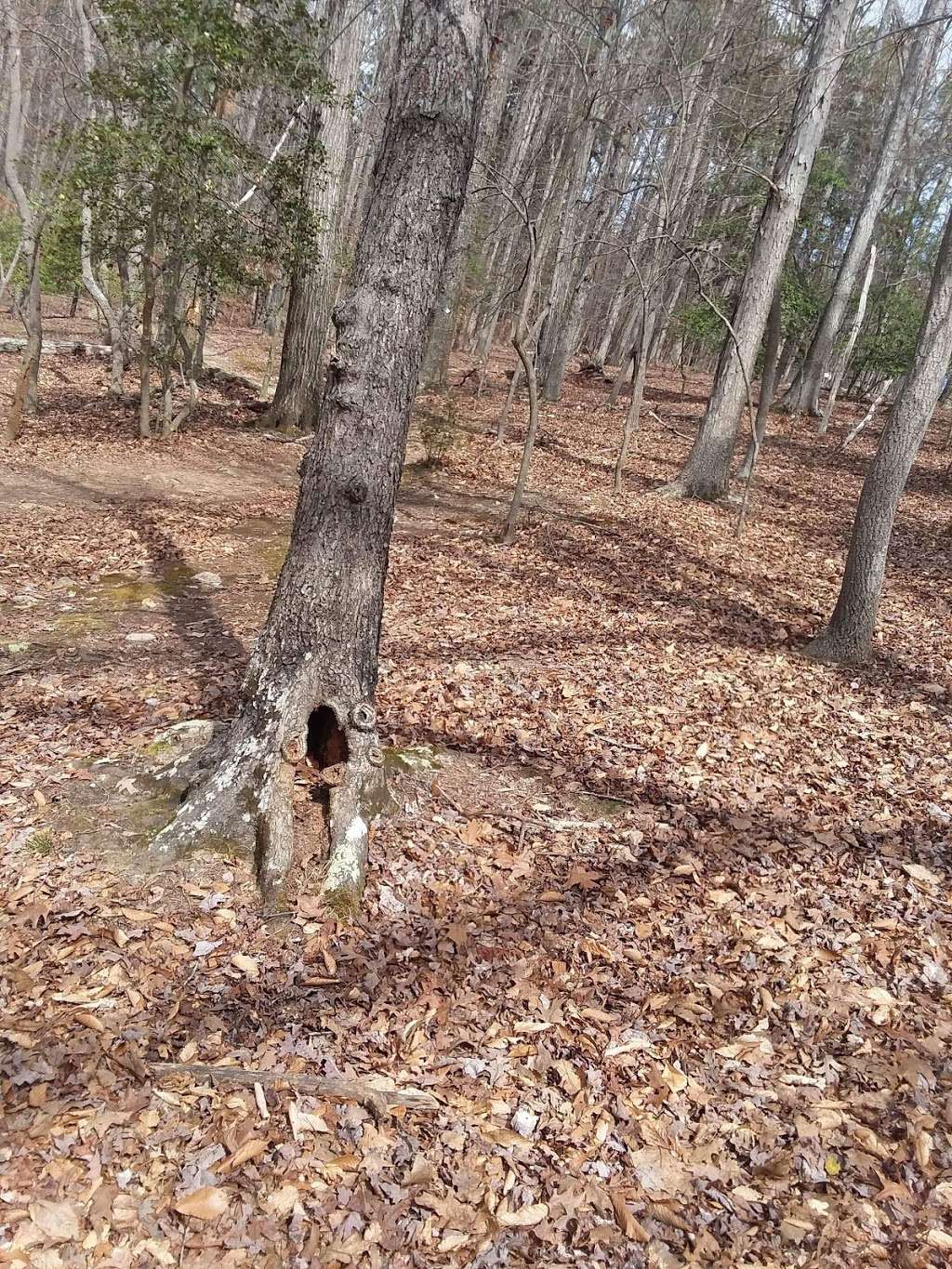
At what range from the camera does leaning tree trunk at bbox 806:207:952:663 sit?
5.34m

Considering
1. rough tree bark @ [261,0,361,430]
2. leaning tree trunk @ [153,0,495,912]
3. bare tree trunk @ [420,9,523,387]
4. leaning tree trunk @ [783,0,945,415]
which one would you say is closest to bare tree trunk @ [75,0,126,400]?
rough tree bark @ [261,0,361,430]

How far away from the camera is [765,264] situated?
10.5 m

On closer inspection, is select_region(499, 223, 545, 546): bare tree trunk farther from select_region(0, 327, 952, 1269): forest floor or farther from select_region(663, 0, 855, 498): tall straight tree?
select_region(663, 0, 855, 498): tall straight tree

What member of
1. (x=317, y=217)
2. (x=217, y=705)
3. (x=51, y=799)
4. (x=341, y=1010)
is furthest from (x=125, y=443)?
(x=341, y=1010)

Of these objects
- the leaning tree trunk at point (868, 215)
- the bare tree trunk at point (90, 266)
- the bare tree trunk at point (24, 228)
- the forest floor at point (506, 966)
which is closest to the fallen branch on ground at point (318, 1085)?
the forest floor at point (506, 966)

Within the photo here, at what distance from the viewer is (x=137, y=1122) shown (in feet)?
7.99

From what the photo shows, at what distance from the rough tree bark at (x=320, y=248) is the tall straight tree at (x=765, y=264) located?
6.41 metres

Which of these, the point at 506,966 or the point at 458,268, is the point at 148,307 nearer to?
the point at 458,268

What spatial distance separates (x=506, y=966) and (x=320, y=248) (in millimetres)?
12253

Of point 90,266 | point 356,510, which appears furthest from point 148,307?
point 356,510

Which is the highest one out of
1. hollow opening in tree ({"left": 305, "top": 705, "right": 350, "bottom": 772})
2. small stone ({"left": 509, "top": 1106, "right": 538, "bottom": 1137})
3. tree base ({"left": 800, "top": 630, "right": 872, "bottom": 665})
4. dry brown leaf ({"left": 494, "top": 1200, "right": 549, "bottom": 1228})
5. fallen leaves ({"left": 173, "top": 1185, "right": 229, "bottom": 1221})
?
tree base ({"left": 800, "top": 630, "right": 872, "bottom": 665})

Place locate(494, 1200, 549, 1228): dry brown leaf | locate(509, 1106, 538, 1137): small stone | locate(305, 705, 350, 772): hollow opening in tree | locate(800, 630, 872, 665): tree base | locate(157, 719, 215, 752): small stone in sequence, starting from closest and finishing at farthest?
locate(494, 1200, 549, 1228): dry brown leaf < locate(509, 1106, 538, 1137): small stone < locate(305, 705, 350, 772): hollow opening in tree < locate(157, 719, 215, 752): small stone < locate(800, 630, 872, 665): tree base

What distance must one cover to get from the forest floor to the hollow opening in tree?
0.35m

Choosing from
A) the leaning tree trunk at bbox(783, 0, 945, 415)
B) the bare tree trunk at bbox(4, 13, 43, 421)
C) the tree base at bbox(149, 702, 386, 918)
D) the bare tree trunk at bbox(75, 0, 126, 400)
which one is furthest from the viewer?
the leaning tree trunk at bbox(783, 0, 945, 415)
